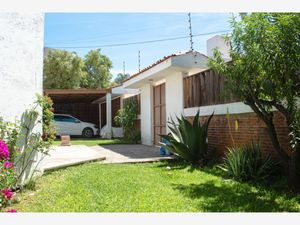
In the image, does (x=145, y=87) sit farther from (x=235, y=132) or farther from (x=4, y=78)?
(x=4, y=78)

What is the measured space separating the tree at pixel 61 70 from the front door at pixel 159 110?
16.2 meters

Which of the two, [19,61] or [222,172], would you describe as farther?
[222,172]

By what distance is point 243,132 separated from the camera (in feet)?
25.2

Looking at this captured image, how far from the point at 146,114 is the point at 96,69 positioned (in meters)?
19.4

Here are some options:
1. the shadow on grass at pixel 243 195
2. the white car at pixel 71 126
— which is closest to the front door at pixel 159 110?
the shadow on grass at pixel 243 195

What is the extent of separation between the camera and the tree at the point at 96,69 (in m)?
32.6

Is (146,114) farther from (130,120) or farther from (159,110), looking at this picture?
(130,120)

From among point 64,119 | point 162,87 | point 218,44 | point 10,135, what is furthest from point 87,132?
point 10,135

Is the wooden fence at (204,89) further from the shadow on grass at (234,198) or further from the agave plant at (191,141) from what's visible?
the shadow on grass at (234,198)

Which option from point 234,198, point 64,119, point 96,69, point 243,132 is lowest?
point 234,198
